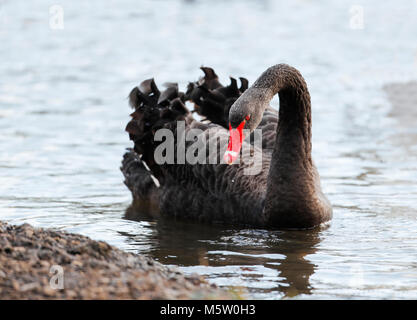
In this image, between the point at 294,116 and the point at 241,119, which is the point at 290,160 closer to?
the point at 294,116

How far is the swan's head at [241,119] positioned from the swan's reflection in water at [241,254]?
0.82 m

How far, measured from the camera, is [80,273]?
15.1 feet

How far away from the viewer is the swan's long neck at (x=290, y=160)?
6.98 m

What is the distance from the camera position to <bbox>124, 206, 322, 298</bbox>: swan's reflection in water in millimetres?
5551

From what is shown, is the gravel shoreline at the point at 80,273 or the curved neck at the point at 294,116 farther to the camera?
the curved neck at the point at 294,116

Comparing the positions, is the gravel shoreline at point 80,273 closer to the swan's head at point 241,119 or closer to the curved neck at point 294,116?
the swan's head at point 241,119

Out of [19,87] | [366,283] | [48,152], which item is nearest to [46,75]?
[19,87]

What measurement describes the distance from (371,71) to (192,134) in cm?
785

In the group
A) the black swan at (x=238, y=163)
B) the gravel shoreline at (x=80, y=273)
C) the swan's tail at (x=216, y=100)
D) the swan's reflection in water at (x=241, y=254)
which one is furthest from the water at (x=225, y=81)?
the swan's tail at (x=216, y=100)

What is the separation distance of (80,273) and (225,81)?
Result: 881 centimetres

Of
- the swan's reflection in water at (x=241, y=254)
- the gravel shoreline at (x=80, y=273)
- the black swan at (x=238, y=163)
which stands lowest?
the swan's reflection in water at (x=241, y=254)

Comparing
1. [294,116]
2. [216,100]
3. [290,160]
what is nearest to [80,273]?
[290,160]

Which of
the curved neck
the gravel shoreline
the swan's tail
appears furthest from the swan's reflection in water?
the swan's tail

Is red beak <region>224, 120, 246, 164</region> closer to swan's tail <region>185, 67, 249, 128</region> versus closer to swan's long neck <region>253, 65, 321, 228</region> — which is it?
swan's long neck <region>253, 65, 321, 228</region>
